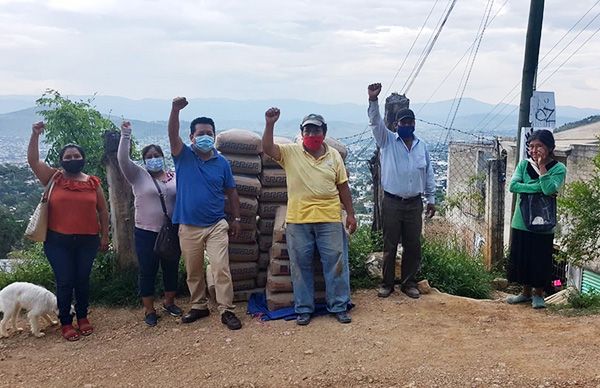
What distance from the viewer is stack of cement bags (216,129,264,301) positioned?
17.4ft

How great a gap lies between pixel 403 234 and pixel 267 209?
1.39m

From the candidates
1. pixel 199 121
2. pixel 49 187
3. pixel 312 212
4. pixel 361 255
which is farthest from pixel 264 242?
pixel 49 187

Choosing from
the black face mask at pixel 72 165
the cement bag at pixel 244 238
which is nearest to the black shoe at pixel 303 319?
the cement bag at pixel 244 238

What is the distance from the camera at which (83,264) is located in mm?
4633

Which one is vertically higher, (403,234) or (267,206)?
(267,206)

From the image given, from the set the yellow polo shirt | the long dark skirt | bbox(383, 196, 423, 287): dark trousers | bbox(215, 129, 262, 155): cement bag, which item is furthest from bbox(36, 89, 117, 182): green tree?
the long dark skirt

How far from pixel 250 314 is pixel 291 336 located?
27.8 inches

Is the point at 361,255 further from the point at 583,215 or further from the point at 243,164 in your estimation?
the point at 583,215

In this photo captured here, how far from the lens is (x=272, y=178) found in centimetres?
546

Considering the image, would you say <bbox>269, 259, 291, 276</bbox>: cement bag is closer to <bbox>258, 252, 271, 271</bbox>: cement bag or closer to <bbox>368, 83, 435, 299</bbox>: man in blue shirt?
<bbox>258, 252, 271, 271</bbox>: cement bag

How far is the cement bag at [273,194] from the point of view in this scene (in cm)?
544

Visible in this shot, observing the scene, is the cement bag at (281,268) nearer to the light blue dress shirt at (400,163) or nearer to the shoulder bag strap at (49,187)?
the light blue dress shirt at (400,163)

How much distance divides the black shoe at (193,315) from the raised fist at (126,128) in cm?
168

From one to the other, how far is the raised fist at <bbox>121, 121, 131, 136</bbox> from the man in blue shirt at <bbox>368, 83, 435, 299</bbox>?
2.13 meters
